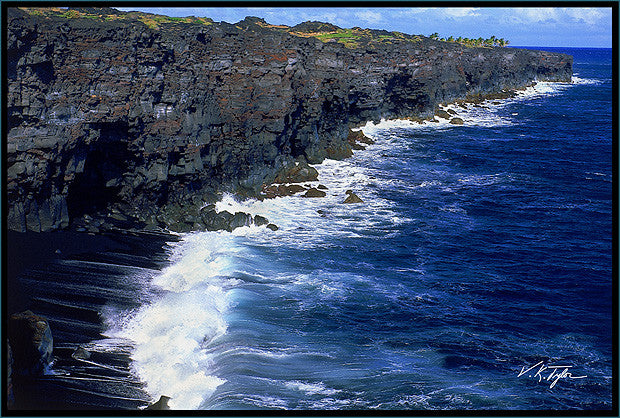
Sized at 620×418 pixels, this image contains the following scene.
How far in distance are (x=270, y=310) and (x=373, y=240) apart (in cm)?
1443

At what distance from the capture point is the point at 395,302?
34500 mm

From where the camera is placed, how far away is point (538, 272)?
39438 millimetres

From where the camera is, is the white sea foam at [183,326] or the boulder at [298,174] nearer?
the white sea foam at [183,326]

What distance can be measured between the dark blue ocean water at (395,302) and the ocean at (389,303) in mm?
114

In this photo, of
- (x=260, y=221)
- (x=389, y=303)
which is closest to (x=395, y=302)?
(x=389, y=303)

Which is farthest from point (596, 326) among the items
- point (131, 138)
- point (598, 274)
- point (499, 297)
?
point (131, 138)

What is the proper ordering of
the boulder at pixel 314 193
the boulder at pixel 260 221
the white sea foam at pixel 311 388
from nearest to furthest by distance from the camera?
the white sea foam at pixel 311 388 → the boulder at pixel 260 221 → the boulder at pixel 314 193

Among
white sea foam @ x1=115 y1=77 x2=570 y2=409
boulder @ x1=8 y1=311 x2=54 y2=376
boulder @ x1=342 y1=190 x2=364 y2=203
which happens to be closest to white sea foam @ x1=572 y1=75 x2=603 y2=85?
white sea foam @ x1=115 y1=77 x2=570 y2=409

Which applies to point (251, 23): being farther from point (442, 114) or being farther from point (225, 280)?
point (225, 280)

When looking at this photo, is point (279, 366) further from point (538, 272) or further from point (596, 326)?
point (538, 272)

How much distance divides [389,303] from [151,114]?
2604 centimetres

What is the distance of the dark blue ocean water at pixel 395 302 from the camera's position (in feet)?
83.9

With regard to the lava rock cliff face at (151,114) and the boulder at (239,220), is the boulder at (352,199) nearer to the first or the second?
the lava rock cliff face at (151,114)

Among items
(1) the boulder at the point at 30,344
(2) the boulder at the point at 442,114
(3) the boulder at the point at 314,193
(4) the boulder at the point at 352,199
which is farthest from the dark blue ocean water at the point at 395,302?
(2) the boulder at the point at 442,114
